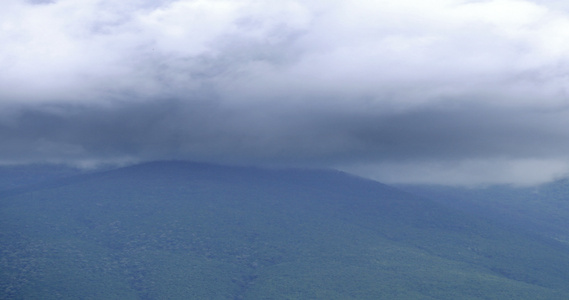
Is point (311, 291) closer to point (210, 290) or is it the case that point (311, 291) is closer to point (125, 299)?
point (210, 290)

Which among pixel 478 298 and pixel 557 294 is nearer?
pixel 478 298

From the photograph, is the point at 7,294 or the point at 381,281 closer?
the point at 7,294

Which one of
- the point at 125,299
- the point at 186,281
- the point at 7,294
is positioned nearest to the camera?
the point at 7,294

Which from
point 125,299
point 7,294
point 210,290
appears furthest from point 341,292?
point 7,294

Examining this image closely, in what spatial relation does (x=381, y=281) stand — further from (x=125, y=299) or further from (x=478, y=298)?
(x=125, y=299)

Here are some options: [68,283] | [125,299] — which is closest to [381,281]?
[125,299]

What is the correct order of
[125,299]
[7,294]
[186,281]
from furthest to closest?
[186,281], [125,299], [7,294]

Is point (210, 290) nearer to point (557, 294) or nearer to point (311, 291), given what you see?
point (311, 291)

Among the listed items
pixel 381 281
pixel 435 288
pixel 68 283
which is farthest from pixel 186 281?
pixel 435 288
